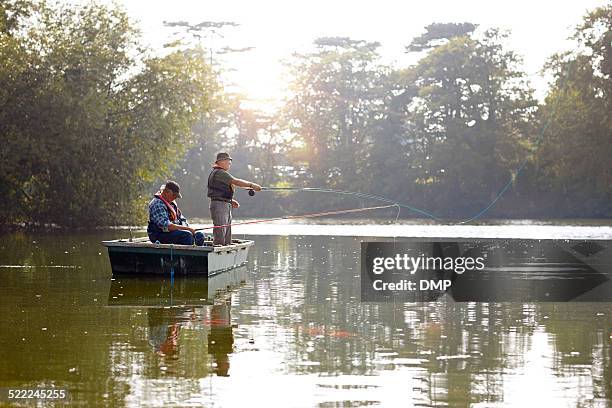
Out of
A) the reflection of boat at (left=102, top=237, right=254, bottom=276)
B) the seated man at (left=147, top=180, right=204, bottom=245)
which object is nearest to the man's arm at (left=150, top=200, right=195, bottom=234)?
the seated man at (left=147, top=180, right=204, bottom=245)

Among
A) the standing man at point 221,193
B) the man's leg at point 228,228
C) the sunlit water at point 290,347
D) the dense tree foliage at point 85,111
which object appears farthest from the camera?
the dense tree foliage at point 85,111

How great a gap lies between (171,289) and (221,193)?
3396 millimetres

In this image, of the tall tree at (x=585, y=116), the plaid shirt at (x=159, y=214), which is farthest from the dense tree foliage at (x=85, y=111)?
the tall tree at (x=585, y=116)

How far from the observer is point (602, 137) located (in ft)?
212

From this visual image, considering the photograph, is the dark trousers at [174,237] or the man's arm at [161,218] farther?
the dark trousers at [174,237]

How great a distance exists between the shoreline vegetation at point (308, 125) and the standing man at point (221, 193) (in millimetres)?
20051

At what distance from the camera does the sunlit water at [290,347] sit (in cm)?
913

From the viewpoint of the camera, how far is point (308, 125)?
85375mm

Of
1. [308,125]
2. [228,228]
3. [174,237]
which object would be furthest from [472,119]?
[174,237]

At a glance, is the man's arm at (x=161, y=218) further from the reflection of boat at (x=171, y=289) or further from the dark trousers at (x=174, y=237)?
the reflection of boat at (x=171, y=289)

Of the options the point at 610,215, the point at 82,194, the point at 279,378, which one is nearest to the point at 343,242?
the point at 82,194

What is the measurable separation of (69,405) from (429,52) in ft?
242

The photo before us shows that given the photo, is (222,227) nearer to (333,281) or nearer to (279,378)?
(333,281)

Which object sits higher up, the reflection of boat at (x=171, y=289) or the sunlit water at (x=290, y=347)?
the reflection of boat at (x=171, y=289)
